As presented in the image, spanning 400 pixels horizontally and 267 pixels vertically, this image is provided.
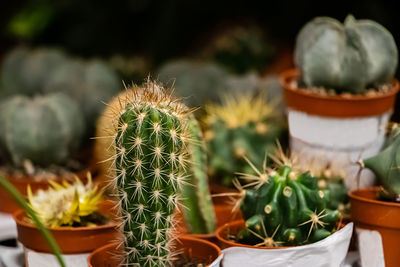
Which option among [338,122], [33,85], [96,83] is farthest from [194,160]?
[33,85]

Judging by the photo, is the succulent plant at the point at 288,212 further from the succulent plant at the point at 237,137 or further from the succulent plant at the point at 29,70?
the succulent plant at the point at 29,70

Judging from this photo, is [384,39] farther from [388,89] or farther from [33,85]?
[33,85]

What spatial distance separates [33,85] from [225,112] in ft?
3.09

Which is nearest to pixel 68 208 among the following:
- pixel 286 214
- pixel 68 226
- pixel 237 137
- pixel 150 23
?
pixel 68 226

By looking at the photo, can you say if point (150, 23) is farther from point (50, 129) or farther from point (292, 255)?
point (292, 255)

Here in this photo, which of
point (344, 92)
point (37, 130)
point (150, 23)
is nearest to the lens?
point (344, 92)

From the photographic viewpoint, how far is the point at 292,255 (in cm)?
119

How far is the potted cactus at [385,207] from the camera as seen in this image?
1.27 meters

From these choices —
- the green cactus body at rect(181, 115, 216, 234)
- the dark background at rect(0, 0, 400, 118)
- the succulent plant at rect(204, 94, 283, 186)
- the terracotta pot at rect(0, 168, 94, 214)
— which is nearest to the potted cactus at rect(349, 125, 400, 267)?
the green cactus body at rect(181, 115, 216, 234)

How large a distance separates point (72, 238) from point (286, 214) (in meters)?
0.44

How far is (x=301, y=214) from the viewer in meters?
1.21

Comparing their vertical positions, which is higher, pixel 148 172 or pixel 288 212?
pixel 148 172

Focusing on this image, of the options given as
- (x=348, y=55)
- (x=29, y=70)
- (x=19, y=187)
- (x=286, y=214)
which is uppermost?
(x=348, y=55)

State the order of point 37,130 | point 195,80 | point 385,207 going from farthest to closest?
point 195,80 → point 37,130 → point 385,207
